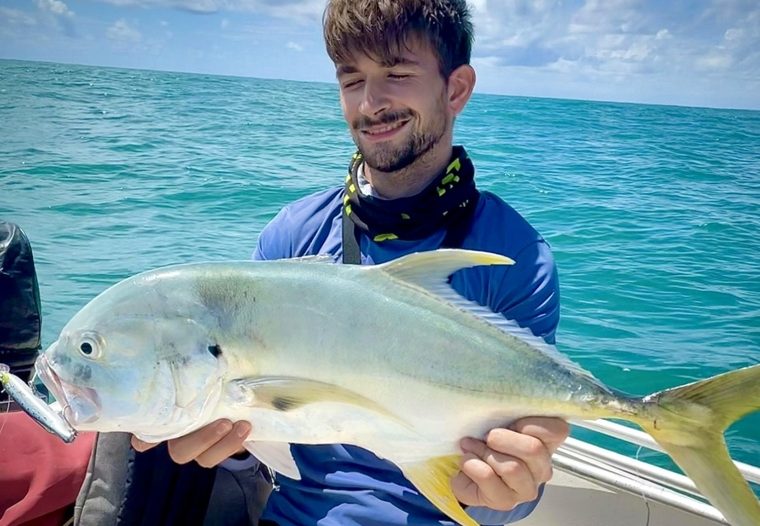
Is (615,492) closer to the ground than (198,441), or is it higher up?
closer to the ground

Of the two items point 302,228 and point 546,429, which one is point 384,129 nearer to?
point 302,228

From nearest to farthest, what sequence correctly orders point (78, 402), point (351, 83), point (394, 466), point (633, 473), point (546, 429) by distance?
1. point (78, 402)
2. point (546, 429)
3. point (394, 466)
4. point (351, 83)
5. point (633, 473)

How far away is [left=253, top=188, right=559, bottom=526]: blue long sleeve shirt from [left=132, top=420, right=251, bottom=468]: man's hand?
0.47 metres

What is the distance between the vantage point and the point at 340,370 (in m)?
1.55

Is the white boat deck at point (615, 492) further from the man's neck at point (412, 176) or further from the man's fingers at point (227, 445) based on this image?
the man's fingers at point (227, 445)

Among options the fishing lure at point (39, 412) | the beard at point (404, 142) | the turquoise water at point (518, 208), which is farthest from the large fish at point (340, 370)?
the turquoise water at point (518, 208)

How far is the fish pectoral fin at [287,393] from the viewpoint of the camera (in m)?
1.53

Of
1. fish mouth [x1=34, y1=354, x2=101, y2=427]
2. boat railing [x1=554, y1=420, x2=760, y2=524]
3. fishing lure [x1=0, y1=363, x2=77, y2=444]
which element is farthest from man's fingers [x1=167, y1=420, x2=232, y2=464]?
boat railing [x1=554, y1=420, x2=760, y2=524]

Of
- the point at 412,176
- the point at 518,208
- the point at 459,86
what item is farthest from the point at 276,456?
the point at 518,208

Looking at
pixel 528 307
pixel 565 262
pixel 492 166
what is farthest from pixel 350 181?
pixel 492 166

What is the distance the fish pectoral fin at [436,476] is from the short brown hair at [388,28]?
1323 millimetres

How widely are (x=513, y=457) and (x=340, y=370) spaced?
47 cm

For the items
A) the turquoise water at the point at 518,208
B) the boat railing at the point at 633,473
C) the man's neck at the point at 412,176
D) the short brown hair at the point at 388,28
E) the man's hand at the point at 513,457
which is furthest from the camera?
the turquoise water at the point at 518,208

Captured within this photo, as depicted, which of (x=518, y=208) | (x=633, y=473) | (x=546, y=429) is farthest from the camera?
(x=518, y=208)
